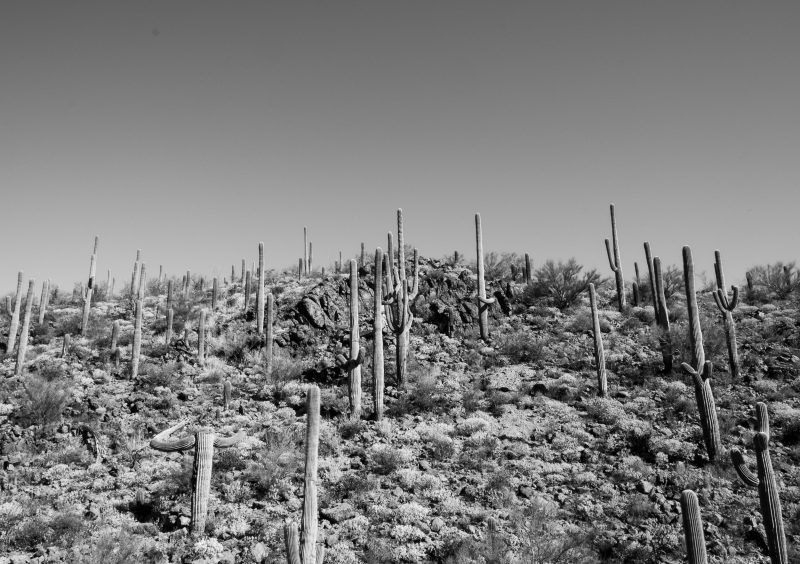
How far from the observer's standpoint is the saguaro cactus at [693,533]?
26.0 feet

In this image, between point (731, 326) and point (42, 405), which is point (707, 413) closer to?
point (731, 326)

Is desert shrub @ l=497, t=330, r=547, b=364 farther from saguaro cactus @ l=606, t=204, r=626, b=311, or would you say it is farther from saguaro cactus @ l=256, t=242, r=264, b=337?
saguaro cactus @ l=256, t=242, r=264, b=337

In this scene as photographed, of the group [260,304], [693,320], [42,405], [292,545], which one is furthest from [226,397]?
[693,320]

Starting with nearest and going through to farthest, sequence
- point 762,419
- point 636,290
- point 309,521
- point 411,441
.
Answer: point 762,419 < point 309,521 < point 411,441 < point 636,290

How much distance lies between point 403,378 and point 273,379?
16.3 feet

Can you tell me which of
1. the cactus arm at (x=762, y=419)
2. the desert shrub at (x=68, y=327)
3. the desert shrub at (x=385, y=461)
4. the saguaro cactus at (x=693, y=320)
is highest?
the desert shrub at (x=68, y=327)

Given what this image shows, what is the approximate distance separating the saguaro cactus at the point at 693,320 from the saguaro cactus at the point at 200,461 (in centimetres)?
1170

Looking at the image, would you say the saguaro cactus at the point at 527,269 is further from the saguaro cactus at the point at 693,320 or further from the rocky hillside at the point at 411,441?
the saguaro cactus at the point at 693,320

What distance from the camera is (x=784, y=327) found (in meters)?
21.3

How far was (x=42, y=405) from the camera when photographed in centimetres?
1526

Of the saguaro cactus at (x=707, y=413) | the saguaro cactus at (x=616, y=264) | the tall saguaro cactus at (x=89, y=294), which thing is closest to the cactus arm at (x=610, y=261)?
the saguaro cactus at (x=616, y=264)

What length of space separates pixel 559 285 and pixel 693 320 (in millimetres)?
13537

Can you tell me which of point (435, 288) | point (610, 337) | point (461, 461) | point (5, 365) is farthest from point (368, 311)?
point (5, 365)

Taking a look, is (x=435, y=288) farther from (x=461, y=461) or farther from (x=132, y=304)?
(x=132, y=304)
